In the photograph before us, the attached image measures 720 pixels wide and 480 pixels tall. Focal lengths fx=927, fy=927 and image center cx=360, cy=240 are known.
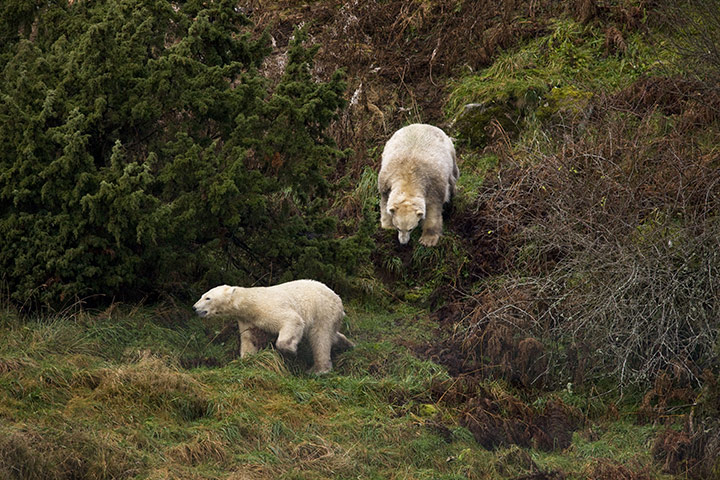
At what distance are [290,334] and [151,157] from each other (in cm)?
215

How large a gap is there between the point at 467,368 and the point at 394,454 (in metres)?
1.90

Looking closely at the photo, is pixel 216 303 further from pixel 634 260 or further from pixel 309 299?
pixel 634 260

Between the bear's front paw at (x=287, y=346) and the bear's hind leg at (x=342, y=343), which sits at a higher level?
the bear's front paw at (x=287, y=346)

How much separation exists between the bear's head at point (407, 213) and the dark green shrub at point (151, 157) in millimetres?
962

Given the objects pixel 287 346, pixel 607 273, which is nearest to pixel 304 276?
pixel 287 346

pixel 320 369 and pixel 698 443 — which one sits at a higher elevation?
pixel 698 443

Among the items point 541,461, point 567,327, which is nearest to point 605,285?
point 567,327

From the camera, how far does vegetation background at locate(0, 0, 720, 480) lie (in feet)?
22.5

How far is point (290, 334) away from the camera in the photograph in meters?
8.29

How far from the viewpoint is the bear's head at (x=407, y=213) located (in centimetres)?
1088

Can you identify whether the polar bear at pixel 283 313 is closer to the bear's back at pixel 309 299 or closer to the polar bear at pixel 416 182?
the bear's back at pixel 309 299

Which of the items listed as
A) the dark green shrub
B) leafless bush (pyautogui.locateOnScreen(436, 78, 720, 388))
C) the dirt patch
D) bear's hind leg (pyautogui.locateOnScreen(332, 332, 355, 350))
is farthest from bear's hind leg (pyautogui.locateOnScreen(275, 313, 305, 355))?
the dirt patch

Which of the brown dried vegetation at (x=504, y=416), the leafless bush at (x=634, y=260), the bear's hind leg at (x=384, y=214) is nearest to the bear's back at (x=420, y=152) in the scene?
the bear's hind leg at (x=384, y=214)

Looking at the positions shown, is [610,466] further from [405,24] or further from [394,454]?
[405,24]
